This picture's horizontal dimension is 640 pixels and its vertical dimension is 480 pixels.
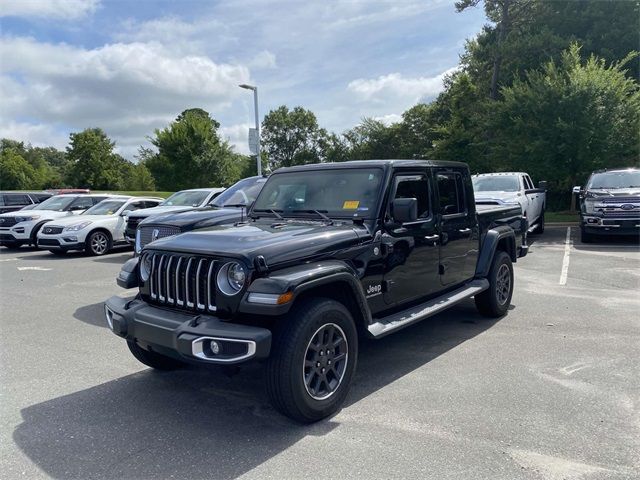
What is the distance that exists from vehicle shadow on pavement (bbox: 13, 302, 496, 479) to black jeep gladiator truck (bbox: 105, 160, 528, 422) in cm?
27

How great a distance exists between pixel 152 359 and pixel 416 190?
2.96 m

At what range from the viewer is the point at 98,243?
13.4m

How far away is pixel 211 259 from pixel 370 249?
1.34m

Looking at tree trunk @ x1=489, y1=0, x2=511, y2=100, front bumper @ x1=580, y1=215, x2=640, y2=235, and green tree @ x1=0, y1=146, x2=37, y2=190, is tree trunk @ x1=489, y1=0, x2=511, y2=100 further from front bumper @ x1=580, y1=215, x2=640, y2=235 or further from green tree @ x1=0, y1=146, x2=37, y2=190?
green tree @ x1=0, y1=146, x2=37, y2=190

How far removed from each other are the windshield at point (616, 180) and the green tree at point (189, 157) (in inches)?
1203

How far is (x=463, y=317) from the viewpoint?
21.0 ft

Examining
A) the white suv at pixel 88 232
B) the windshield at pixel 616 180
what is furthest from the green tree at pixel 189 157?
the windshield at pixel 616 180

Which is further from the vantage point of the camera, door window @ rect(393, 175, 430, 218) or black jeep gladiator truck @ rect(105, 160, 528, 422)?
door window @ rect(393, 175, 430, 218)

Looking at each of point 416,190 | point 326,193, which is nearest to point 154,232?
point 326,193

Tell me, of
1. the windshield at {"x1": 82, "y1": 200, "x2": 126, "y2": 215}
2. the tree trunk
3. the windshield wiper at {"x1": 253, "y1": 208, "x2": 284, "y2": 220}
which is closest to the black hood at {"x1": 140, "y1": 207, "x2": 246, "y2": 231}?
the windshield wiper at {"x1": 253, "y1": 208, "x2": 284, "y2": 220}

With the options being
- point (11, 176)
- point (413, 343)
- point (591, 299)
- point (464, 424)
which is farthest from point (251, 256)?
point (11, 176)

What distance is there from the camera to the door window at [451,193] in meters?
5.31

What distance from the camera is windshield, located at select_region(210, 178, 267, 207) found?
371 inches

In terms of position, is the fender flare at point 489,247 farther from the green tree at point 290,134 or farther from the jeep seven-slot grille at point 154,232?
the green tree at point 290,134
